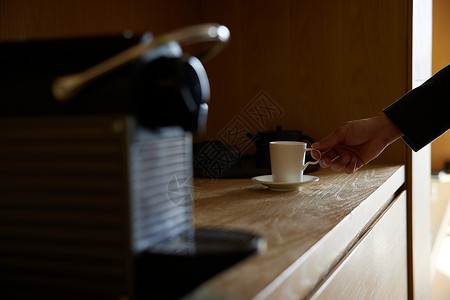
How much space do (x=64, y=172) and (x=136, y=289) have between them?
13 cm

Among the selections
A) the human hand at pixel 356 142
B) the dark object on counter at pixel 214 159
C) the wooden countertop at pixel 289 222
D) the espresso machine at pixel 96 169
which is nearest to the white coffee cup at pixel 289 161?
the wooden countertop at pixel 289 222

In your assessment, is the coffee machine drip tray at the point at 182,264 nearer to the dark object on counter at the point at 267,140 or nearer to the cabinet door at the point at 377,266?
the cabinet door at the point at 377,266

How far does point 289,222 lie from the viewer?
84 centimetres

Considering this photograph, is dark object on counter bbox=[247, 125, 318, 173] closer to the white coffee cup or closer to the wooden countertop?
the wooden countertop

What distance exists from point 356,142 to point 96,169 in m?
0.98

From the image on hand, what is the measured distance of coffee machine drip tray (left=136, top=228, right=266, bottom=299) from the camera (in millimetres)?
498

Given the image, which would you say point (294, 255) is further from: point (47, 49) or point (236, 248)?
point (47, 49)

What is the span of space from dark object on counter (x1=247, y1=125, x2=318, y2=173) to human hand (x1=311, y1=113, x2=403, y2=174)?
0.47 feet

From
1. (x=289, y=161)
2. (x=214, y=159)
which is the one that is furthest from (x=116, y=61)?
(x=214, y=159)

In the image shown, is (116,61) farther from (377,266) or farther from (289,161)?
(377,266)

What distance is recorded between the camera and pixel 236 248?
521 millimetres

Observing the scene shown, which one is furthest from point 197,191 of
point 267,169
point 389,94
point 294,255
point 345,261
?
point 389,94

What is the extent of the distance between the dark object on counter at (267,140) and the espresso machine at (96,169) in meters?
1.01

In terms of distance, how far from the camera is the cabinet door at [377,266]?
864 millimetres
